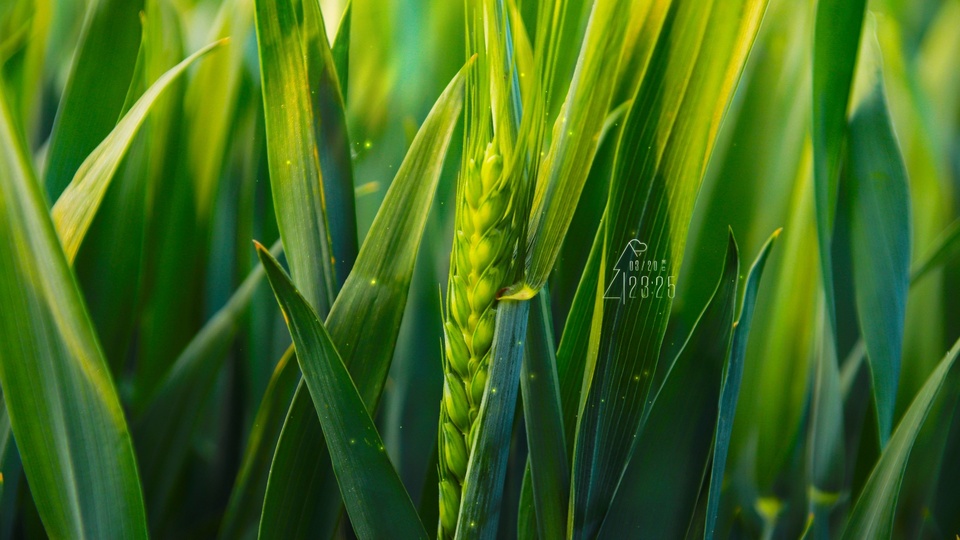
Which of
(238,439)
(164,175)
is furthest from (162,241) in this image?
(238,439)

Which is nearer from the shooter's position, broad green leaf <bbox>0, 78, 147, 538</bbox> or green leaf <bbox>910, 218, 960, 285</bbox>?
broad green leaf <bbox>0, 78, 147, 538</bbox>

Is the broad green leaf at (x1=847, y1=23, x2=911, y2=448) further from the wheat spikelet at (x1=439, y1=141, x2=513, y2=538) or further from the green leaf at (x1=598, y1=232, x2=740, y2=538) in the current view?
the wheat spikelet at (x1=439, y1=141, x2=513, y2=538)

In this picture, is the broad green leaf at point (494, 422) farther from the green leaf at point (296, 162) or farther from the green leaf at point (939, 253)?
the green leaf at point (939, 253)

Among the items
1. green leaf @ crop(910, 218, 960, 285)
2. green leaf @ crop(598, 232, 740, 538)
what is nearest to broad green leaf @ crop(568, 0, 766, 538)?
green leaf @ crop(598, 232, 740, 538)

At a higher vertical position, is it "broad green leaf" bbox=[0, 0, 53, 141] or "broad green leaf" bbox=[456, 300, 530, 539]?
"broad green leaf" bbox=[0, 0, 53, 141]

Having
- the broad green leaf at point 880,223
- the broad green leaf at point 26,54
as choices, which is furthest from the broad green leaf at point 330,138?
the broad green leaf at point 880,223
